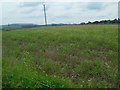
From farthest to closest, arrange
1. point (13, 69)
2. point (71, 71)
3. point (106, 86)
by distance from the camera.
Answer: point (71, 71), point (13, 69), point (106, 86)

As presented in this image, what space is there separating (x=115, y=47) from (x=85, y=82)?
4.27m

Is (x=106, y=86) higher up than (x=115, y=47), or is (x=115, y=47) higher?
(x=115, y=47)

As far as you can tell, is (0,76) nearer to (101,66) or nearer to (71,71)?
(71,71)

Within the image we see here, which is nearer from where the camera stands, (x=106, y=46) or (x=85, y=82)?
(x=85, y=82)

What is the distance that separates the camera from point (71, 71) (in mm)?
5844

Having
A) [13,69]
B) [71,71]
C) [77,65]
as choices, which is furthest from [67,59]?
[13,69]

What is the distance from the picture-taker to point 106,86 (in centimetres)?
475

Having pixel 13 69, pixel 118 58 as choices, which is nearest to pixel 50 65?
pixel 13 69

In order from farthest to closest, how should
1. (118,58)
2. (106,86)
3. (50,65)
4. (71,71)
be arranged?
(118,58) < (50,65) < (71,71) < (106,86)

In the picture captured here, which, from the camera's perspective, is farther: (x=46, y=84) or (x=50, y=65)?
(x=50, y=65)

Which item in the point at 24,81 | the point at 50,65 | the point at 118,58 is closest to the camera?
the point at 24,81

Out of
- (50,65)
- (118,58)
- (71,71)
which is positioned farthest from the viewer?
(118,58)

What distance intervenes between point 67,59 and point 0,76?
3.28 meters

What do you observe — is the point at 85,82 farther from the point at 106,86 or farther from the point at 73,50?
the point at 73,50
